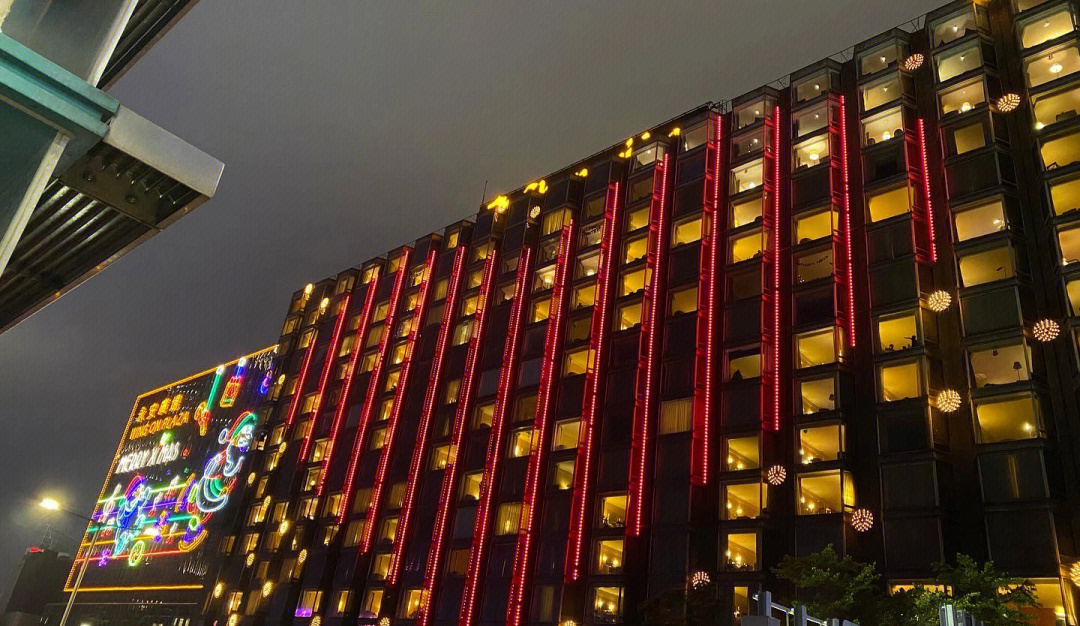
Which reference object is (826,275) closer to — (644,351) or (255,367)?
(644,351)

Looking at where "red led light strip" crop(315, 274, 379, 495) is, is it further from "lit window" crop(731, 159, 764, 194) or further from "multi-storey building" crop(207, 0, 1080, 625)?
"lit window" crop(731, 159, 764, 194)

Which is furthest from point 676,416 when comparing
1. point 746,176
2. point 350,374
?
point 350,374

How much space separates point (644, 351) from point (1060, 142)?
25403mm

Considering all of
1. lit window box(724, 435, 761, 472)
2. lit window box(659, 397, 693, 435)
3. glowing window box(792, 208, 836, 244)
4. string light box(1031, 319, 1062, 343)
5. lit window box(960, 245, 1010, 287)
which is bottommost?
lit window box(724, 435, 761, 472)

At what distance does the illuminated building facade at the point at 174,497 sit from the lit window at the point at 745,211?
182 feet

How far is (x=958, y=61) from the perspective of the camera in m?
46.8

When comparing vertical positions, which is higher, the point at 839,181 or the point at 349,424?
the point at 839,181

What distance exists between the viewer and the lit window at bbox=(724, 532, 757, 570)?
4109 cm

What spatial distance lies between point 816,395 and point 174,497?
270 feet

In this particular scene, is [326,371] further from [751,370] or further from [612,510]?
[751,370]

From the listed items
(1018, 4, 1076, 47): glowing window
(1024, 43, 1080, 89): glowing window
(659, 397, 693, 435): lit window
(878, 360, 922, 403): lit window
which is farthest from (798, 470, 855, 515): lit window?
(1018, 4, 1076, 47): glowing window

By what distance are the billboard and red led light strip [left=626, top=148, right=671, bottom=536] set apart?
168ft

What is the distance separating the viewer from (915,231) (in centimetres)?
4297

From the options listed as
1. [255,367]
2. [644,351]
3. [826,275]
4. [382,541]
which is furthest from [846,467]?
[255,367]
